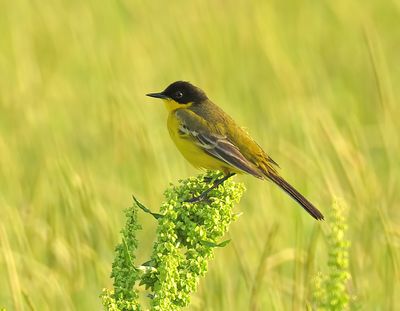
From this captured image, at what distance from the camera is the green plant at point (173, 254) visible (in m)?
3.57

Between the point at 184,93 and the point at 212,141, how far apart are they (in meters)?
0.84

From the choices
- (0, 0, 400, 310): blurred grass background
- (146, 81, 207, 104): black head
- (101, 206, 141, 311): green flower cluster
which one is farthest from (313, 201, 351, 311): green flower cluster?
(146, 81, 207, 104): black head

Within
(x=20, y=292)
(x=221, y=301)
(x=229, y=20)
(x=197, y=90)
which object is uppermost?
(x=229, y=20)

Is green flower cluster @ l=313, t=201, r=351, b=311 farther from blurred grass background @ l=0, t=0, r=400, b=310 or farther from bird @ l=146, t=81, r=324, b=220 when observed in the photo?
bird @ l=146, t=81, r=324, b=220

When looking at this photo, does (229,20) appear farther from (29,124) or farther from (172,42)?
(29,124)

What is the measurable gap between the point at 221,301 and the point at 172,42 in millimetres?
5880

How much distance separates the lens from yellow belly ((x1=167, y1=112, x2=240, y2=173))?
19.5 feet

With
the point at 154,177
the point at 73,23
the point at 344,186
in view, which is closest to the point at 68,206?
the point at 154,177

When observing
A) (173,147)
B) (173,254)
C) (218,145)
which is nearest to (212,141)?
(218,145)

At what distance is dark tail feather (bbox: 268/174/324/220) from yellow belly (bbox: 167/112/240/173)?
27cm

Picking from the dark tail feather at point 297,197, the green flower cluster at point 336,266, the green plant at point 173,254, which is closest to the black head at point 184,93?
the dark tail feather at point 297,197

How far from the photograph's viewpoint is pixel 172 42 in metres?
11.3

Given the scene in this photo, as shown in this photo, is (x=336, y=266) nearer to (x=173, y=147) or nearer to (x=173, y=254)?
(x=173, y=254)

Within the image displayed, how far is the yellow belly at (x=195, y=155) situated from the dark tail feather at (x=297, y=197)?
267 millimetres
